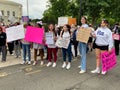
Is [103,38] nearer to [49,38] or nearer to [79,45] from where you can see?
[79,45]

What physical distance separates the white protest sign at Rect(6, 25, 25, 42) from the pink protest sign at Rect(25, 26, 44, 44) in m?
0.32

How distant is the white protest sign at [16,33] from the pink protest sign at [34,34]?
322 millimetres

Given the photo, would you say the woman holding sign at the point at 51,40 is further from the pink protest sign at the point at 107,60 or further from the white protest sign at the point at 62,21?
the white protest sign at the point at 62,21

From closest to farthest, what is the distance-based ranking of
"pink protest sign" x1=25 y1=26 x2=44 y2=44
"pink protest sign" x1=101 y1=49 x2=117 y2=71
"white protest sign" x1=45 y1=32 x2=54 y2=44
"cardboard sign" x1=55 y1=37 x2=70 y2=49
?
"pink protest sign" x1=101 y1=49 x2=117 y2=71, "cardboard sign" x1=55 y1=37 x2=70 y2=49, "white protest sign" x1=45 y1=32 x2=54 y2=44, "pink protest sign" x1=25 y1=26 x2=44 y2=44

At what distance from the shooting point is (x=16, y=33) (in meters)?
13.8

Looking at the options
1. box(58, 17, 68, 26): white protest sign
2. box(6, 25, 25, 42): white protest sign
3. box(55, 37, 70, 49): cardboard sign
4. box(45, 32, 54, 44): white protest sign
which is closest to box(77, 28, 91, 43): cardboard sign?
box(55, 37, 70, 49): cardboard sign

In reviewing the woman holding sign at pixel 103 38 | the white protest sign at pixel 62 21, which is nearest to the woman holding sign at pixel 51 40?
the woman holding sign at pixel 103 38

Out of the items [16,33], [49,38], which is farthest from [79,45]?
[16,33]

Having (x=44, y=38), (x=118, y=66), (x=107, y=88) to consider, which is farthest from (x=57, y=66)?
(x=107, y=88)

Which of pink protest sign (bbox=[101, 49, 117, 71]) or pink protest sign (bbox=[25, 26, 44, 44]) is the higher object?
pink protest sign (bbox=[25, 26, 44, 44])

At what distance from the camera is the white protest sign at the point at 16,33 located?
44.5 feet

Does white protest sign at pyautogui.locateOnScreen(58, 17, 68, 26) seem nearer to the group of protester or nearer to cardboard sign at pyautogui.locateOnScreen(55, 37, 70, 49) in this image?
the group of protester

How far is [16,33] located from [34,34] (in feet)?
3.54

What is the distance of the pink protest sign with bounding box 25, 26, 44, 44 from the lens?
12.9m
